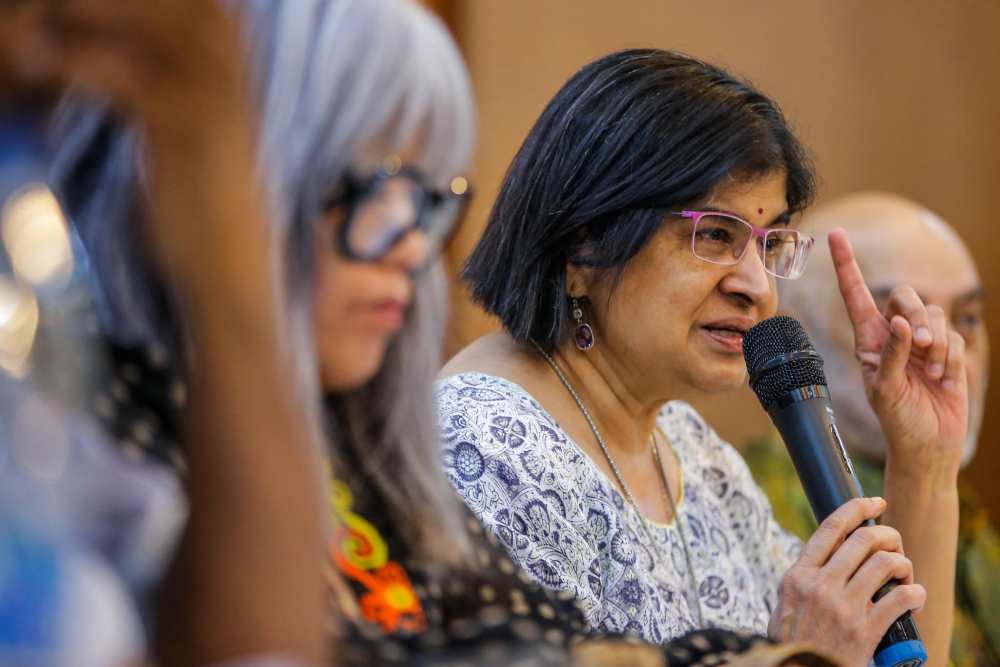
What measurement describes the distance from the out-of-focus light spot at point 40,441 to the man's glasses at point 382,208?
0.26 meters

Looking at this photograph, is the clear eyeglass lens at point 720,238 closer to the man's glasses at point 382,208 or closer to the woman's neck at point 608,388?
the woman's neck at point 608,388

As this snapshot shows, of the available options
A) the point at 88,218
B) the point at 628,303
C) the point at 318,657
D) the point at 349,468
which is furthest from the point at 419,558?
the point at 628,303

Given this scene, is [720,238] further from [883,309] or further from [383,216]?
[883,309]

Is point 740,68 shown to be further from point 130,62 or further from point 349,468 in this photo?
point 130,62

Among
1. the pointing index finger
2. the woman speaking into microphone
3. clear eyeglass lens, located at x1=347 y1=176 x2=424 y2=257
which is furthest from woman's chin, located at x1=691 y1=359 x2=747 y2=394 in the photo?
clear eyeglass lens, located at x1=347 y1=176 x2=424 y2=257

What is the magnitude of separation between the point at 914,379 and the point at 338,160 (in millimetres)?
1343

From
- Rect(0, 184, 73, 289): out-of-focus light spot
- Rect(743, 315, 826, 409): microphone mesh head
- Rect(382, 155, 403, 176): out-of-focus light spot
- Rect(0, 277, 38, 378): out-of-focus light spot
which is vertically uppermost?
Rect(382, 155, 403, 176): out-of-focus light spot

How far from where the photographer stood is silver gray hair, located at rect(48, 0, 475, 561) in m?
0.94

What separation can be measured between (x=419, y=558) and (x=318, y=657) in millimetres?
304

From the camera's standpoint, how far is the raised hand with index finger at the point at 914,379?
6.57ft

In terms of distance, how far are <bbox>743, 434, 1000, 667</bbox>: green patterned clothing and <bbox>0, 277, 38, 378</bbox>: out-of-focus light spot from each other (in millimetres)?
2105

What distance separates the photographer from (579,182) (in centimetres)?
193

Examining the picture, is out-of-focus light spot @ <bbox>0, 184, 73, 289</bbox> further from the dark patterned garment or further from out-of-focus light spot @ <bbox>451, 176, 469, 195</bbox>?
out-of-focus light spot @ <bbox>451, 176, 469, 195</bbox>

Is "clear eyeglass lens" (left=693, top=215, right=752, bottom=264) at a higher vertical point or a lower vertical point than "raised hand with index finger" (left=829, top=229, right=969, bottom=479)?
higher
